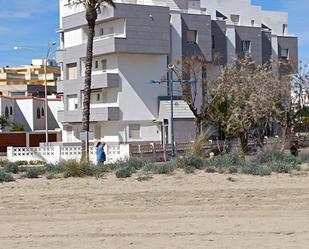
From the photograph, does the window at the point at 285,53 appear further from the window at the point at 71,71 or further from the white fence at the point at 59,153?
the white fence at the point at 59,153

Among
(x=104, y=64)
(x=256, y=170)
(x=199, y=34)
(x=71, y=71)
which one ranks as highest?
(x=199, y=34)

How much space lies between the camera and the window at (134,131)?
5997cm

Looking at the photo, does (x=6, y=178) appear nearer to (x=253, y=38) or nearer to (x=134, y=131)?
(x=134, y=131)

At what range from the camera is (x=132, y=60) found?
5956 cm

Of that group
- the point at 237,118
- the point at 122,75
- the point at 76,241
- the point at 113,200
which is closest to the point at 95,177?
the point at 113,200

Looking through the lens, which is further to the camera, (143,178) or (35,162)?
(35,162)

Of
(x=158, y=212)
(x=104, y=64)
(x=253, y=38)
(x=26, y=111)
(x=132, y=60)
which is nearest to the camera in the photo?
(x=158, y=212)

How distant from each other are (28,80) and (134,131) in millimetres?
60501

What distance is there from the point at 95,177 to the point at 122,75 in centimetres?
3592

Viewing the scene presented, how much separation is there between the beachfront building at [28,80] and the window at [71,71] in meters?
26.8

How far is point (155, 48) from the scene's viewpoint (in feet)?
194

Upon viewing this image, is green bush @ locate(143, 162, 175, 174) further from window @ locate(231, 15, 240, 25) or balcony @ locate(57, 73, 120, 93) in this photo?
window @ locate(231, 15, 240, 25)

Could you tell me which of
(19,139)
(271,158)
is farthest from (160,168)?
(19,139)

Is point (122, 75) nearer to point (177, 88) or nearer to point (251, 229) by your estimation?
point (177, 88)
